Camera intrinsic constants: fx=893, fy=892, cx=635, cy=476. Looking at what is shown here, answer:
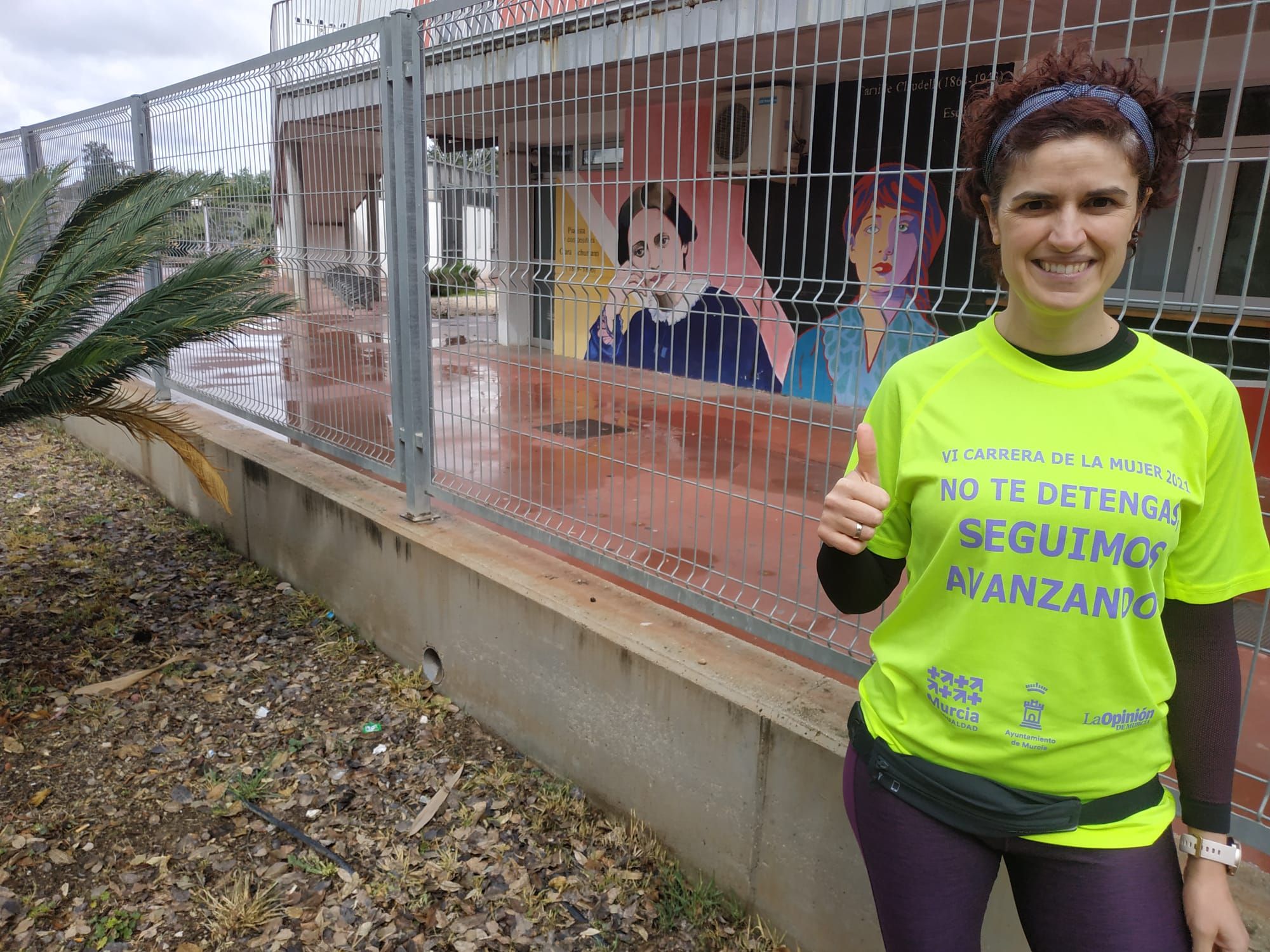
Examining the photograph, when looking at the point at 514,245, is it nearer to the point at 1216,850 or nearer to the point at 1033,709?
the point at 1033,709

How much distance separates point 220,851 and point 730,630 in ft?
6.19

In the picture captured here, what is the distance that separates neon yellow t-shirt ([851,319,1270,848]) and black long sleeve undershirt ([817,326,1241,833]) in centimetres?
2

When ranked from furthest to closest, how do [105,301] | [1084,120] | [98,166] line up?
[98,166]
[105,301]
[1084,120]

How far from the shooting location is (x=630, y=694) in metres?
2.99

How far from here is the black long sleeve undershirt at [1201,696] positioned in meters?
1.40

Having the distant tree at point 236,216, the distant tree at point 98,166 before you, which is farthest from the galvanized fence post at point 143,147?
the distant tree at point 236,216

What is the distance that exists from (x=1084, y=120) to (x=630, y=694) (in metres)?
2.20

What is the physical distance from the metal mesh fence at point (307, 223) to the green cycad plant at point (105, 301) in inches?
12.4

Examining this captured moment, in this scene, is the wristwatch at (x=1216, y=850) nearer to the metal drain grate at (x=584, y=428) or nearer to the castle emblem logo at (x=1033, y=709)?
the castle emblem logo at (x=1033, y=709)

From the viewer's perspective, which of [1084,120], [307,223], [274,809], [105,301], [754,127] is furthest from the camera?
[307,223]

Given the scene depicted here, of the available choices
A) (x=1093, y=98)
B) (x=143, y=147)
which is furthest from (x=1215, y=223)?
(x=143, y=147)

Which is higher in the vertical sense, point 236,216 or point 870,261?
point 236,216

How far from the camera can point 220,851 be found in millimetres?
2967

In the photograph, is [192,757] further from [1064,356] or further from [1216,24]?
[1216,24]
